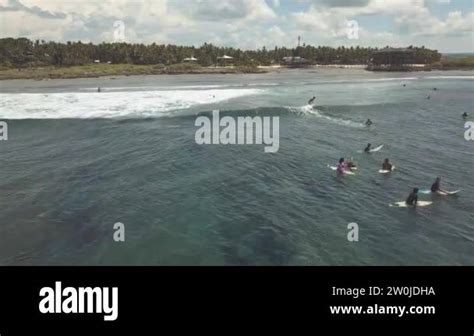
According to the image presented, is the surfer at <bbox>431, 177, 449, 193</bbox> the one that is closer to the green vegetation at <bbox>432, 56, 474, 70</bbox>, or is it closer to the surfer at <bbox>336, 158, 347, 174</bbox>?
the surfer at <bbox>336, 158, 347, 174</bbox>

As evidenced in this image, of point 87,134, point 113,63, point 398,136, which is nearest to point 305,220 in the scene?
point 398,136

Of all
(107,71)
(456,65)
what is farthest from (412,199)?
(456,65)

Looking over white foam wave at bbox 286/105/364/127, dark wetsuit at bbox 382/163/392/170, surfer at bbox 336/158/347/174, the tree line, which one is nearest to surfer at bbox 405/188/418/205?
surfer at bbox 336/158/347/174

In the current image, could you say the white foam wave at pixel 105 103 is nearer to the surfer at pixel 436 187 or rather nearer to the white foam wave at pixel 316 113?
the white foam wave at pixel 316 113

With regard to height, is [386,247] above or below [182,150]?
below

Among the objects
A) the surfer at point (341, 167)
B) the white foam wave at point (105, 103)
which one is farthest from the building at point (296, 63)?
the surfer at point (341, 167)
